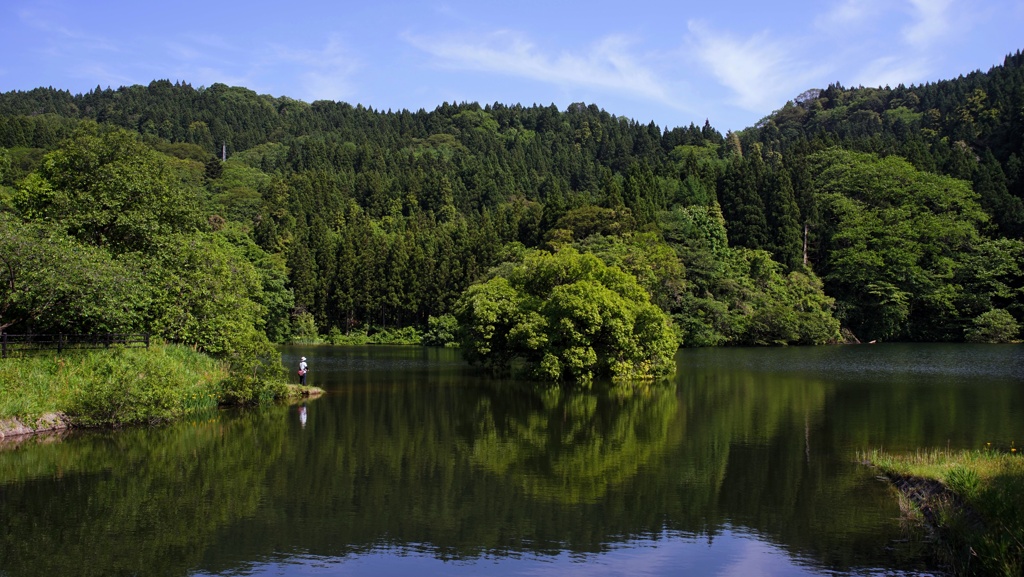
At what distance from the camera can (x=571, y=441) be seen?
2409cm

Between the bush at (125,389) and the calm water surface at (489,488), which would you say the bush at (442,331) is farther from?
the bush at (125,389)

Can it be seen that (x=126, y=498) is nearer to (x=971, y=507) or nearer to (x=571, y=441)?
(x=571, y=441)

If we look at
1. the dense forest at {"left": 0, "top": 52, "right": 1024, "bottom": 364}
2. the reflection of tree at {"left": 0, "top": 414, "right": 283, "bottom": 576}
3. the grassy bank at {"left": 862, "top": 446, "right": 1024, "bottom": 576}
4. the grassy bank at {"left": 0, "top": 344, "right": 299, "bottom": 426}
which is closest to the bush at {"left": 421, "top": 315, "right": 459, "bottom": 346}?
the dense forest at {"left": 0, "top": 52, "right": 1024, "bottom": 364}

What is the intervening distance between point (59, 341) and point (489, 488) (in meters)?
17.9

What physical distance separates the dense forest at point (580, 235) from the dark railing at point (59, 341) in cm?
67

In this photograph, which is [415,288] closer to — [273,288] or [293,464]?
[273,288]

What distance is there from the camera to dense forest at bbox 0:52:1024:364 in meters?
34.0

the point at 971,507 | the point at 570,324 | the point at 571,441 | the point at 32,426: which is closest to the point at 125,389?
the point at 32,426

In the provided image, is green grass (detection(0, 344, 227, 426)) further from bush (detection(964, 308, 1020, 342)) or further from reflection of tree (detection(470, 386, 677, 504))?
bush (detection(964, 308, 1020, 342))

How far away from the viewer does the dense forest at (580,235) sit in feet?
112

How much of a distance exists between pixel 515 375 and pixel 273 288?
4472 cm

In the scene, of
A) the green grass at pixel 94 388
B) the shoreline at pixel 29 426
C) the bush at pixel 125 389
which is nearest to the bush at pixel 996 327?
the bush at pixel 125 389

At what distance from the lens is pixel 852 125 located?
16662cm

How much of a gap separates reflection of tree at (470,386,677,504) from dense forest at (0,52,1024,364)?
12.3 metres
